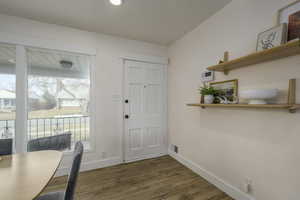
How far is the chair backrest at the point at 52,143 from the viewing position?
2.14 metres

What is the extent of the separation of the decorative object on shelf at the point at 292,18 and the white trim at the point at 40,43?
2.54 m

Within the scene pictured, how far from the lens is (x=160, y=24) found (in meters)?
2.19

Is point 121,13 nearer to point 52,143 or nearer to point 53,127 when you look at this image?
point 53,127

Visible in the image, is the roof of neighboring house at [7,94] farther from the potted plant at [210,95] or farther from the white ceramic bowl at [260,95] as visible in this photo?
the white ceramic bowl at [260,95]

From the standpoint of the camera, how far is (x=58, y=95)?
2305mm

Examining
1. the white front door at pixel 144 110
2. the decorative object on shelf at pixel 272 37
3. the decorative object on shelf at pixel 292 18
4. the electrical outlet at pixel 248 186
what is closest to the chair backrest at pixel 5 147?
the white front door at pixel 144 110

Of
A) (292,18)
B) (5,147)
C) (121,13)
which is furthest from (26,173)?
(292,18)

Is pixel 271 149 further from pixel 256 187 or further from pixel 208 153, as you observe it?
pixel 208 153

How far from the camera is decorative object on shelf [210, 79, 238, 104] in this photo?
162cm

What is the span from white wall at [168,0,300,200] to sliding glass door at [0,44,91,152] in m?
1.93

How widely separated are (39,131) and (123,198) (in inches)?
69.2

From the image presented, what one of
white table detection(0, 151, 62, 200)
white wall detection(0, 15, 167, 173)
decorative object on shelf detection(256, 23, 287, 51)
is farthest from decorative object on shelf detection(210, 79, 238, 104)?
white table detection(0, 151, 62, 200)

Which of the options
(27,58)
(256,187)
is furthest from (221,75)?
(27,58)

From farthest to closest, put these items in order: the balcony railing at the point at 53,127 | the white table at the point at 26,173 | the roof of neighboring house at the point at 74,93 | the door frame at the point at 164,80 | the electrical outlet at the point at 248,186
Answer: the door frame at the point at 164,80, the roof of neighboring house at the point at 74,93, the balcony railing at the point at 53,127, the electrical outlet at the point at 248,186, the white table at the point at 26,173
